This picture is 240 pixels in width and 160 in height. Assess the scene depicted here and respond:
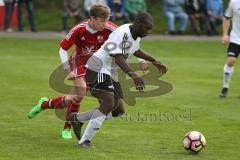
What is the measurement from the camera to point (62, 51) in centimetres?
1016

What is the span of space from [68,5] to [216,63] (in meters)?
8.29

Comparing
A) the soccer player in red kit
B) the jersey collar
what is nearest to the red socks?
the soccer player in red kit

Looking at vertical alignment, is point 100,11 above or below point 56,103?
above

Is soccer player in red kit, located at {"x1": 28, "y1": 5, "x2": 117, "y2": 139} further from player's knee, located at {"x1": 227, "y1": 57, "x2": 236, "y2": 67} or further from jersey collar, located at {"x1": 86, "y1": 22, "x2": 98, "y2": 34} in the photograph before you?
player's knee, located at {"x1": 227, "y1": 57, "x2": 236, "y2": 67}

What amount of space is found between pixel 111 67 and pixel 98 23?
66 cm

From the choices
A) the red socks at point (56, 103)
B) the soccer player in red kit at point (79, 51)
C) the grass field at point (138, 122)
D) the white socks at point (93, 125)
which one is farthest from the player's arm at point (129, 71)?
the red socks at point (56, 103)

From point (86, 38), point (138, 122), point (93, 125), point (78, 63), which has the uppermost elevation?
point (86, 38)

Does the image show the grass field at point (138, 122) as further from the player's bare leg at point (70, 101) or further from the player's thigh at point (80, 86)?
the player's thigh at point (80, 86)

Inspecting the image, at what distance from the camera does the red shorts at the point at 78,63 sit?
33.2 feet

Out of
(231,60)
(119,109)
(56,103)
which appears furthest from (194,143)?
(231,60)

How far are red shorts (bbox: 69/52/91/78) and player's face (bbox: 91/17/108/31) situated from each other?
46cm

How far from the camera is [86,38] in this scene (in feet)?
33.6

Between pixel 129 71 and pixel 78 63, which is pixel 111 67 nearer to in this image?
pixel 129 71

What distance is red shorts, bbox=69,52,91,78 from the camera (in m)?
10.1
